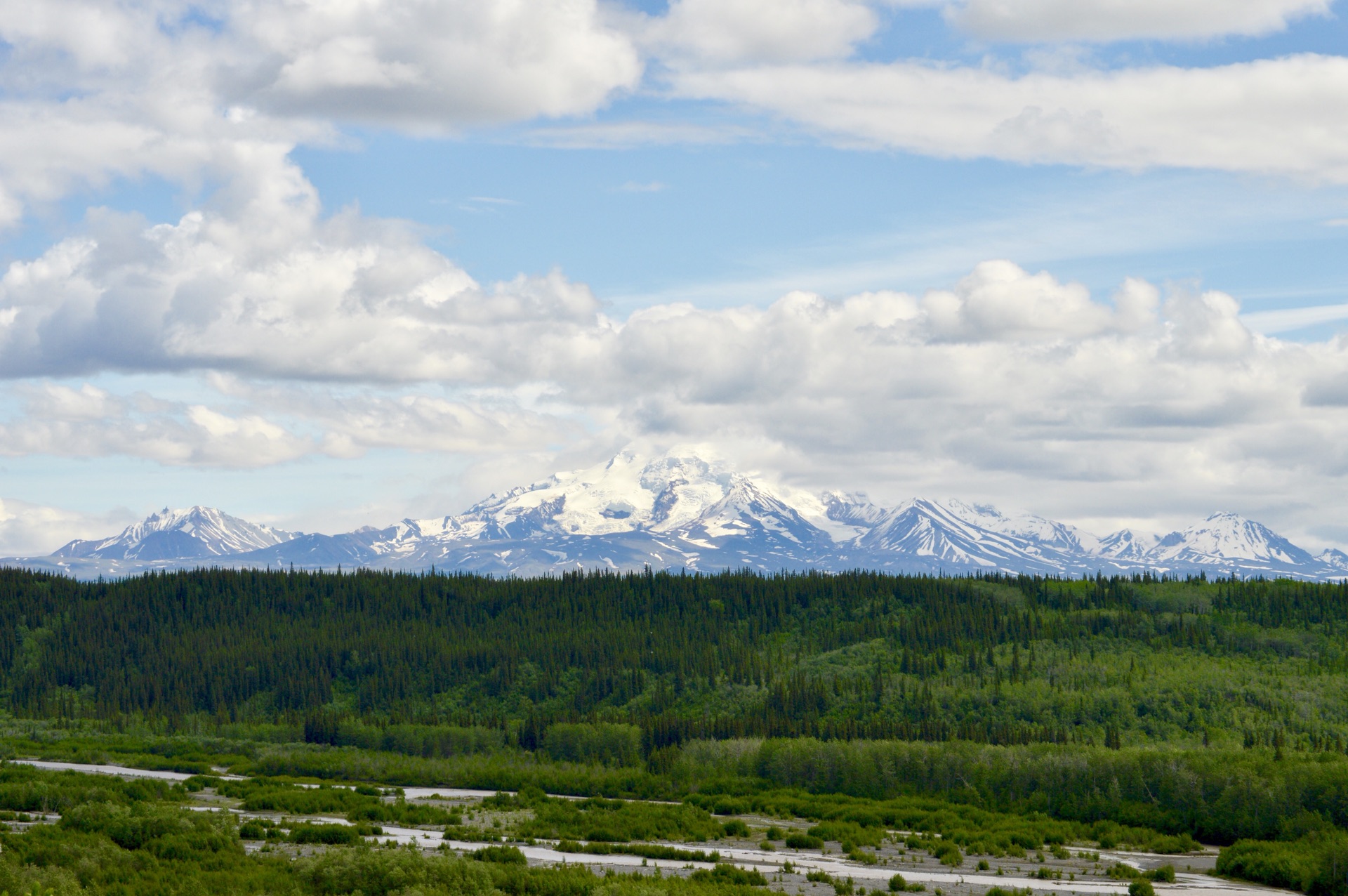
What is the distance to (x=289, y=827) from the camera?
3012 inches

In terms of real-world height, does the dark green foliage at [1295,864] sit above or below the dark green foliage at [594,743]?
above

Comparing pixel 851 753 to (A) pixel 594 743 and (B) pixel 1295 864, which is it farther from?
(B) pixel 1295 864

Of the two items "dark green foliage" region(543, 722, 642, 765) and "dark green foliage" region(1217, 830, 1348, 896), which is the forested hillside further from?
"dark green foliage" region(543, 722, 642, 765)

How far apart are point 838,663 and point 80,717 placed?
111 m

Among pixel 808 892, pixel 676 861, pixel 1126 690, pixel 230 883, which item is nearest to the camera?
pixel 230 883

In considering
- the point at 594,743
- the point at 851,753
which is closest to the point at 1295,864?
the point at 851,753

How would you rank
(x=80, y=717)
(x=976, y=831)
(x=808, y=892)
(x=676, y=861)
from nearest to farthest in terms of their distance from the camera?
(x=808, y=892)
(x=676, y=861)
(x=976, y=831)
(x=80, y=717)

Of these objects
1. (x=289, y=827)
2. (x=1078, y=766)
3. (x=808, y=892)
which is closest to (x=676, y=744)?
(x=1078, y=766)

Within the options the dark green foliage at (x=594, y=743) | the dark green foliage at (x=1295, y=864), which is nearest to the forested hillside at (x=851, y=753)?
the dark green foliage at (x=1295, y=864)

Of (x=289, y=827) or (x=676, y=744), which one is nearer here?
(x=289, y=827)

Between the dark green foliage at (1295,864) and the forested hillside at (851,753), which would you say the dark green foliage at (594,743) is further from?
the dark green foliage at (1295,864)

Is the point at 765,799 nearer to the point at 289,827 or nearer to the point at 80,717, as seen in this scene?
the point at 289,827

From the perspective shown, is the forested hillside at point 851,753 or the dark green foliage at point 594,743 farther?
the dark green foliage at point 594,743

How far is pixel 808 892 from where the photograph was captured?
201 ft
